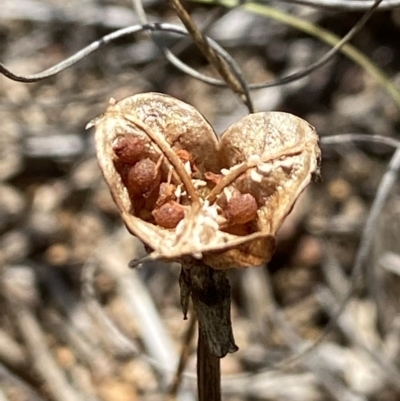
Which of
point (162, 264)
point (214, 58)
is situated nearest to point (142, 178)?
point (214, 58)

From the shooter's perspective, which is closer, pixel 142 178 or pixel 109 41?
pixel 142 178

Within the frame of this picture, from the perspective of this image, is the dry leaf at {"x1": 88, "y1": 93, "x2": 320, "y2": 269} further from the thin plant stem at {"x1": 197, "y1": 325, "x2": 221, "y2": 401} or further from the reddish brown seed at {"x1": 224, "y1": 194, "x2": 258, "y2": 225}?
the thin plant stem at {"x1": 197, "y1": 325, "x2": 221, "y2": 401}

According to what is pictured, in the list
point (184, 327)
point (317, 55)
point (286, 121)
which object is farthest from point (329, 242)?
point (286, 121)

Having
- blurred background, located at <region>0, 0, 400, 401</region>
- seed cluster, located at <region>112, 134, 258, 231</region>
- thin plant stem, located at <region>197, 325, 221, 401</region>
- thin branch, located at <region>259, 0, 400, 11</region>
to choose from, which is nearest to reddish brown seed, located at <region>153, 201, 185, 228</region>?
seed cluster, located at <region>112, 134, 258, 231</region>

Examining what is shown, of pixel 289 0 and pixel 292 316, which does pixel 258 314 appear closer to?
pixel 292 316

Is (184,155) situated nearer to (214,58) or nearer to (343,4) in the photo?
(214,58)

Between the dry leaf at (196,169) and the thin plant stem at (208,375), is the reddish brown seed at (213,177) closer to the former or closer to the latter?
the dry leaf at (196,169)

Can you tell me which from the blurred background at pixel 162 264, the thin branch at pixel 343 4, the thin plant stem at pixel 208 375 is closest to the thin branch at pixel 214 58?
the thin branch at pixel 343 4
